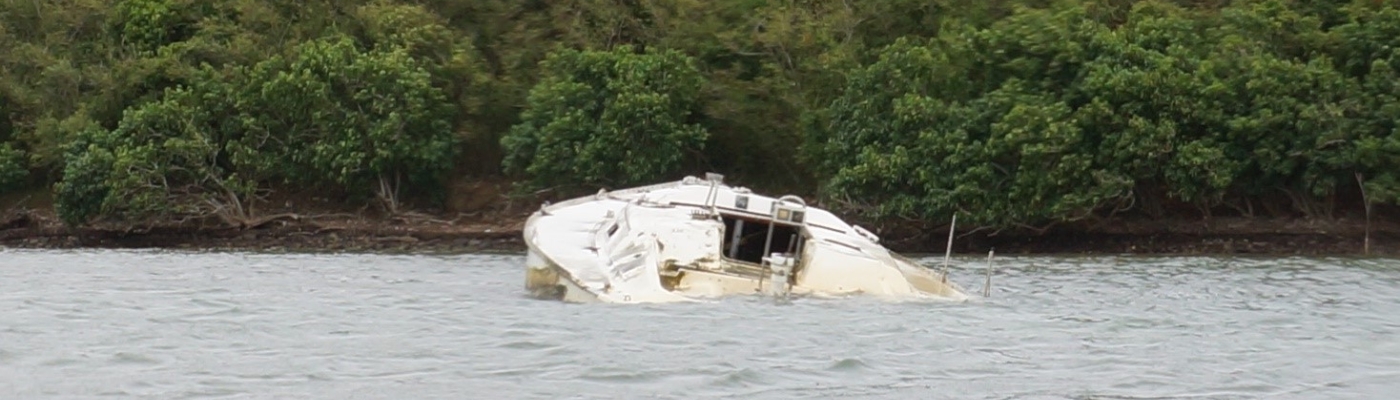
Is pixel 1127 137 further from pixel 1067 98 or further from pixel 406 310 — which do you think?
pixel 406 310

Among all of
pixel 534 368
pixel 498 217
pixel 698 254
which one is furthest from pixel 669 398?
pixel 498 217

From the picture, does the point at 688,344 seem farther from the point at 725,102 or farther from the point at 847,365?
the point at 725,102

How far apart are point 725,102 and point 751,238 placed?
68.4 ft

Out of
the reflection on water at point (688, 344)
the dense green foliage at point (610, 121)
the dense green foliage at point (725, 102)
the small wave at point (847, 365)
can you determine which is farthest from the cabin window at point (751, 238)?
the dense green foliage at point (610, 121)

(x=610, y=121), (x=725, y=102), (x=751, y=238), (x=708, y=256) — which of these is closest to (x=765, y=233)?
(x=751, y=238)

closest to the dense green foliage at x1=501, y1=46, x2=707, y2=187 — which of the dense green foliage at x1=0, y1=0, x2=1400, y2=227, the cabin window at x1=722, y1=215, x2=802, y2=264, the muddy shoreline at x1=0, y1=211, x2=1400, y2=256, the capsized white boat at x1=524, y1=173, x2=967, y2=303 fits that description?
the dense green foliage at x1=0, y1=0, x2=1400, y2=227

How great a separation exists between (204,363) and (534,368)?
2990 mm

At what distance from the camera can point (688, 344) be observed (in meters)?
20.7

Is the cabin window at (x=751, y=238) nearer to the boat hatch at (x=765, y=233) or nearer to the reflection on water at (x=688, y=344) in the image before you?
the boat hatch at (x=765, y=233)

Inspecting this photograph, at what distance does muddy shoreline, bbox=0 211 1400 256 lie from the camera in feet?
146

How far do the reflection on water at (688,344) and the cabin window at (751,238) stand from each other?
2.89 meters

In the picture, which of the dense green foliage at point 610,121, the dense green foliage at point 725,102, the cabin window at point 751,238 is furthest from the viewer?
the dense green foliage at point 610,121

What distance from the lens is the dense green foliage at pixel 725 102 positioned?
43156mm

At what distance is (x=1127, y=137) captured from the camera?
42844 millimetres
